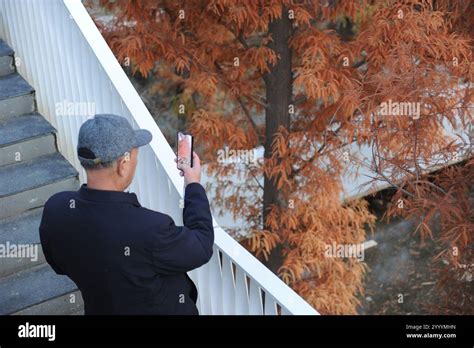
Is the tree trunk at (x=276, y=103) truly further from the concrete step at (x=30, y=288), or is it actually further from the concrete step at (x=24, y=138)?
the concrete step at (x=30, y=288)

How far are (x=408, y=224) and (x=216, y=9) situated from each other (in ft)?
19.0

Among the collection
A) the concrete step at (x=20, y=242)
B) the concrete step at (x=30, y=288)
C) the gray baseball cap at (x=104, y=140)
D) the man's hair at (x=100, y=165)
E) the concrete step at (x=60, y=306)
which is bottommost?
the concrete step at (x=60, y=306)

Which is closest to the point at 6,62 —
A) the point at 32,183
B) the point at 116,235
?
the point at 32,183

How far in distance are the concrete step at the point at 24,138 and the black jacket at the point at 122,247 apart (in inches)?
59.4

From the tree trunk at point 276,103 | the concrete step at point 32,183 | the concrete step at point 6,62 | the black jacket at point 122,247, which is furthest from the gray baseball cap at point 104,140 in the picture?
the tree trunk at point 276,103

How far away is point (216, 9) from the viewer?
16.5 ft

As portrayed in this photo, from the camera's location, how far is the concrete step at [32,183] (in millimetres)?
3951

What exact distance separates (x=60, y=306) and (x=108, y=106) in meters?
1.09

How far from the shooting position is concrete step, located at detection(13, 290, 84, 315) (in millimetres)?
3621

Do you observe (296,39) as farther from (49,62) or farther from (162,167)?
(162,167)

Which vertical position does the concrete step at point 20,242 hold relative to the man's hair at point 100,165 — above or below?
below

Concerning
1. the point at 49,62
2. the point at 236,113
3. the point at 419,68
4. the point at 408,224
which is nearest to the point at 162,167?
the point at 49,62

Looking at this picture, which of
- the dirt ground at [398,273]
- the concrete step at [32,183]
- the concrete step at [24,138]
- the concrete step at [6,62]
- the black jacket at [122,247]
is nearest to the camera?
the black jacket at [122,247]

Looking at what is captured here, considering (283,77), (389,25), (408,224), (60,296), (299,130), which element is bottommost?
(408,224)
